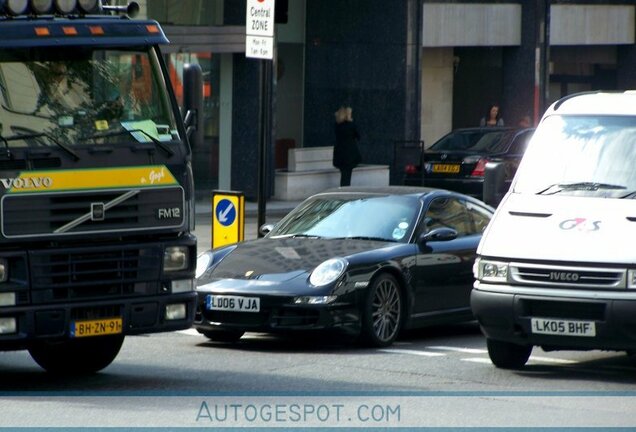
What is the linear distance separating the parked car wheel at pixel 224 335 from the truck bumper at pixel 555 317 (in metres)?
2.93

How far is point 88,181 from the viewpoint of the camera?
1064cm

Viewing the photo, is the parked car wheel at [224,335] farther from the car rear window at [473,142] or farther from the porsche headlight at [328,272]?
the car rear window at [473,142]

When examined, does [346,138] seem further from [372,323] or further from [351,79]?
[372,323]

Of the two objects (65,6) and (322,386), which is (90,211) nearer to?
(65,6)

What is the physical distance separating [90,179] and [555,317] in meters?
3.58

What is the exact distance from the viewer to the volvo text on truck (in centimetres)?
1041

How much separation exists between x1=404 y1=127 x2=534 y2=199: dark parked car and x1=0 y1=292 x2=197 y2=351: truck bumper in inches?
661

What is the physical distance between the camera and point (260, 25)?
17.6 meters

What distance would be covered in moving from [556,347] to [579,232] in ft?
2.91

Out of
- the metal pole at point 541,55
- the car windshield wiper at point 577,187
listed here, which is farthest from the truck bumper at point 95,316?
the metal pole at point 541,55

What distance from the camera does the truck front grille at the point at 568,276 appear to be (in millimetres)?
11086

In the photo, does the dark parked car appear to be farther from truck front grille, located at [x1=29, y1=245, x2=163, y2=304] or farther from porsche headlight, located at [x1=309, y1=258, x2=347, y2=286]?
truck front grille, located at [x1=29, y1=245, x2=163, y2=304]

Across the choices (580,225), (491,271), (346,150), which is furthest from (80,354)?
(346,150)

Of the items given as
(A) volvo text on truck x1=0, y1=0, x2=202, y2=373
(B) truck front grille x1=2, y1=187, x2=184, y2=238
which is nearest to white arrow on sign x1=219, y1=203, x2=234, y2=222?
(A) volvo text on truck x1=0, y1=0, x2=202, y2=373
